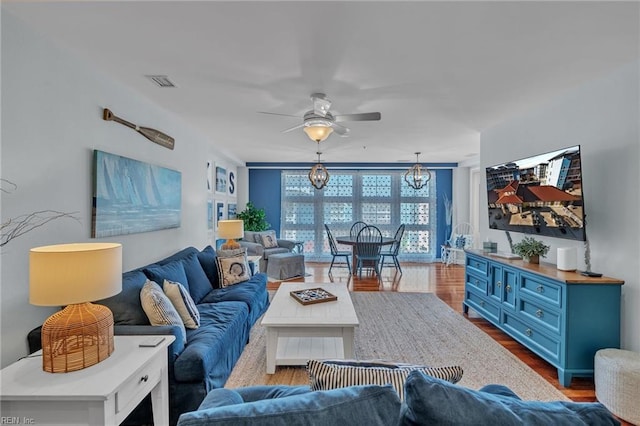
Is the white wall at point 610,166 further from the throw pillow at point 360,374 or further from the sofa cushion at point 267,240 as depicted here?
the sofa cushion at point 267,240

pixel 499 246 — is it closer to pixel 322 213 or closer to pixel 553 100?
pixel 553 100

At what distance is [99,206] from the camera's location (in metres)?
2.28

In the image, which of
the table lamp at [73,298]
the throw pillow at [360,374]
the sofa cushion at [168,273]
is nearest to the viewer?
the throw pillow at [360,374]

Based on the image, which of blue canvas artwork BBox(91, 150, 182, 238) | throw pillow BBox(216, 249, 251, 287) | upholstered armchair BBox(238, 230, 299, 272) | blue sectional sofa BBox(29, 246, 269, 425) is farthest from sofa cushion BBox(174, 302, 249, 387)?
upholstered armchair BBox(238, 230, 299, 272)

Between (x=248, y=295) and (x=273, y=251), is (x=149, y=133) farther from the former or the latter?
(x=273, y=251)

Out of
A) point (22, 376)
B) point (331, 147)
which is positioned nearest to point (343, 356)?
point (22, 376)

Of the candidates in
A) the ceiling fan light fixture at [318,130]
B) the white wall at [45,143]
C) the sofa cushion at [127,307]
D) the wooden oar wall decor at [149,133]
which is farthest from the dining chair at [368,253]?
the sofa cushion at [127,307]

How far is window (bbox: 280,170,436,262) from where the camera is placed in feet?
24.5

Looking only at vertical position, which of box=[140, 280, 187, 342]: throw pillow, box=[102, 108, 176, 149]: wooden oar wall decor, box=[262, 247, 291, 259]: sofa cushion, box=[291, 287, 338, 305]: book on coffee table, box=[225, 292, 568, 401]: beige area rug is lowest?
box=[225, 292, 568, 401]: beige area rug

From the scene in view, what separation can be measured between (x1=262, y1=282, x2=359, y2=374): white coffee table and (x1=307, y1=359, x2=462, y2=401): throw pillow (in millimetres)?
1263

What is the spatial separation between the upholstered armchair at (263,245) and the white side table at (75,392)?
4.15 meters

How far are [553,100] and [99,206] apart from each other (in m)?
4.23

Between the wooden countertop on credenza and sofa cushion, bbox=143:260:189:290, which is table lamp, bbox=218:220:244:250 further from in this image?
the wooden countertop on credenza

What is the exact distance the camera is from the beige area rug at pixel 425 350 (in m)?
2.34
